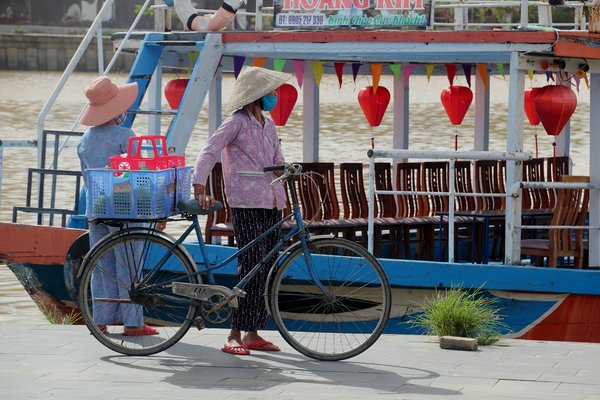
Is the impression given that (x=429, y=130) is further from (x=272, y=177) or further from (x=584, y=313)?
(x=272, y=177)

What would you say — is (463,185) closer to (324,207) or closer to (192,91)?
(324,207)

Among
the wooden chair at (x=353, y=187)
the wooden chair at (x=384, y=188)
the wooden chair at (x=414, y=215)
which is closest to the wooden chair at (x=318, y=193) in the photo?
the wooden chair at (x=353, y=187)

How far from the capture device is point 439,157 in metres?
8.55

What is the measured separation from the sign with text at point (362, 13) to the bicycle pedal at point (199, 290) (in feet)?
10.9

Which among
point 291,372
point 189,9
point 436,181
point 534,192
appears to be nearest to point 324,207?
point 436,181

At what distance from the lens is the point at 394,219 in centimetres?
1042

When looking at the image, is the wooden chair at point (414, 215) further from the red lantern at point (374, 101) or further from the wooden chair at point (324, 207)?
the red lantern at point (374, 101)

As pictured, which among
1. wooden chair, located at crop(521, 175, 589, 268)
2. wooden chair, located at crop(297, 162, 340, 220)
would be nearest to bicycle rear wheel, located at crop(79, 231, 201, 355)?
wooden chair, located at crop(297, 162, 340, 220)

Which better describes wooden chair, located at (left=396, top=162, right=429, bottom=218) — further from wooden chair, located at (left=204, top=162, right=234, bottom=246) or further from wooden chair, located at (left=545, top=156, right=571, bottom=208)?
wooden chair, located at (left=204, top=162, right=234, bottom=246)

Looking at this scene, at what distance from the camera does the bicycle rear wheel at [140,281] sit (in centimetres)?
662

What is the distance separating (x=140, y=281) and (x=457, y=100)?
609cm

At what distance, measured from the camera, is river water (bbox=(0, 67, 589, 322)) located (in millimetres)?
19016

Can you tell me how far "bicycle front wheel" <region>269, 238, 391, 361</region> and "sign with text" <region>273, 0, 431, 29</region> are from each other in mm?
2056

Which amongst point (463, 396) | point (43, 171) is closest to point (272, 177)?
point (463, 396)
